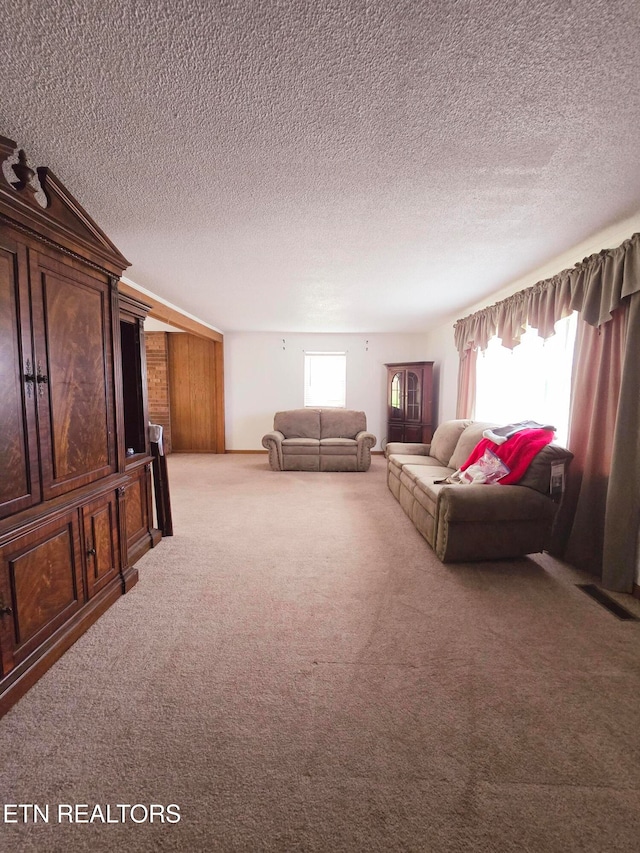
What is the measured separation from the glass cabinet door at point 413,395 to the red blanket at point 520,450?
10.2 ft

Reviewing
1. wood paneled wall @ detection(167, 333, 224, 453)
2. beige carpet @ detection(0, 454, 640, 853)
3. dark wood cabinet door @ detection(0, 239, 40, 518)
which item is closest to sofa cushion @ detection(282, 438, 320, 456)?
wood paneled wall @ detection(167, 333, 224, 453)

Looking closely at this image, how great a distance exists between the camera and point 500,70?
3.87 ft

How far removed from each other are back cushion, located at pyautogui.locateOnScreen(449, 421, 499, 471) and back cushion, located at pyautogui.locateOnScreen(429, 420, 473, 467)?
147 millimetres

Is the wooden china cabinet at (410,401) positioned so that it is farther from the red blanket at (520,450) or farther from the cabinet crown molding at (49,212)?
the cabinet crown molding at (49,212)

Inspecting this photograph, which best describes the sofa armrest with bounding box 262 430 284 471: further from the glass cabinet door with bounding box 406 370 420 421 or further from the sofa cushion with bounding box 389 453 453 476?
the glass cabinet door with bounding box 406 370 420 421

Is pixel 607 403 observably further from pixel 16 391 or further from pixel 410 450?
pixel 16 391

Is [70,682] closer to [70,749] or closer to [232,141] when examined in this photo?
[70,749]

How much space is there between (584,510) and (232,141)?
9.96 feet

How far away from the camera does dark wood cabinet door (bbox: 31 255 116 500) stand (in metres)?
1.71

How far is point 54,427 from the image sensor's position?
1.78 meters

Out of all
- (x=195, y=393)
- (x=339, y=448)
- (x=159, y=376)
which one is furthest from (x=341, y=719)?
(x=159, y=376)

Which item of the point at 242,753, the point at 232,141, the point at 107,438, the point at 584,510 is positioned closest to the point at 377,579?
the point at 242,753

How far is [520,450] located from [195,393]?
5769 mm

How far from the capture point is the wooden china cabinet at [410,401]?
6.00 m
